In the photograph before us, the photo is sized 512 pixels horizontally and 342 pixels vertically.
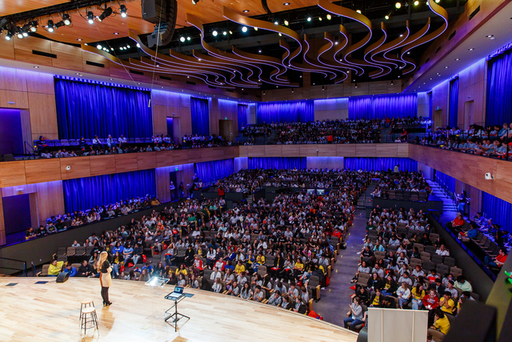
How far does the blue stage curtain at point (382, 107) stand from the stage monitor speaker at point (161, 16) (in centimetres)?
2612

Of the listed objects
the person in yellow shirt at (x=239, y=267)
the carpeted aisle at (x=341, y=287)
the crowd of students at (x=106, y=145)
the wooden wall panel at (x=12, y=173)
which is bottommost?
the carpeted aisle at (x=341, y=287)

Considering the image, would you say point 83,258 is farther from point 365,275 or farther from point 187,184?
point 187,184

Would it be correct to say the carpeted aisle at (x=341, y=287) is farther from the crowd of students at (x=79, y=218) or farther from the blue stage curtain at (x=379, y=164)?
the blue stage curtain at (x=379, y=164)

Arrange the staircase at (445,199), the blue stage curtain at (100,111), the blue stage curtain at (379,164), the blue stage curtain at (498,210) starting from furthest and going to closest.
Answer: the blue stage curtain at (379,164) → the blue stage curtain at (100,111) → the staircase at (445,199) → the blue stage curtain at (498,210)

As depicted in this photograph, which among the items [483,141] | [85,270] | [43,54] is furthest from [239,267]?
[43,54]

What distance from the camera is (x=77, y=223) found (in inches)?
564

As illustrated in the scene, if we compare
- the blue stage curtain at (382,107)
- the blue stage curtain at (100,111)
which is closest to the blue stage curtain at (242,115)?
the blue stage curtain at (382,107)

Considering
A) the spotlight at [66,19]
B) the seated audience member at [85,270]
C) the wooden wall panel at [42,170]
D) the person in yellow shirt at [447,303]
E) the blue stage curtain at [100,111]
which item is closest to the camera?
the person in yellow shirt at [447,303]

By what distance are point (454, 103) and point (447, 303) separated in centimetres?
1424

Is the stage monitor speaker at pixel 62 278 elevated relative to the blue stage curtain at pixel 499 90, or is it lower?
lower

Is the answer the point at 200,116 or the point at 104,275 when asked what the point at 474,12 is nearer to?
the point at 104,275

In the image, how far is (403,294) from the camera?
8078mm

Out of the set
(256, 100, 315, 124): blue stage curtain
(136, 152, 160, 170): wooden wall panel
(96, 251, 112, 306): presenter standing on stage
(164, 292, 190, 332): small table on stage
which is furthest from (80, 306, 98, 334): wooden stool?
(256, 100, 315, 124): blue stage curtain

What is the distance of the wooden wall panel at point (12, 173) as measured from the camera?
41.1 ft
